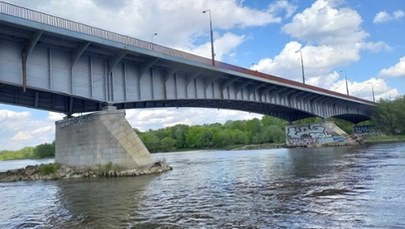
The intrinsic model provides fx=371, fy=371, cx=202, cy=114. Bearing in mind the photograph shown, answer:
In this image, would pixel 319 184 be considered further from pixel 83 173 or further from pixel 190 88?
pixel 190 88

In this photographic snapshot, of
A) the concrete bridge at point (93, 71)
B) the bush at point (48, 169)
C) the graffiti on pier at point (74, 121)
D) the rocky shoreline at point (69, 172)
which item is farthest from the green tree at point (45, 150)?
the bush at point (48, 169)

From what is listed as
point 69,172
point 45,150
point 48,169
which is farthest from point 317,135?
point 45,150

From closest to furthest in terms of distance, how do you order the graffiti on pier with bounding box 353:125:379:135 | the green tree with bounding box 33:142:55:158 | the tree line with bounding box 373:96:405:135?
the tree line with bounding box 373:96:405:135 → the graffiti on pier with bounding box 353:125:379:135 → the green tree with bounding box 33:142:55:158

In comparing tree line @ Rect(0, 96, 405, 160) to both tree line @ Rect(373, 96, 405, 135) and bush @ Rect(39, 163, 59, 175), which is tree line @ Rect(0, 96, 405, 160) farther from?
bush @ Rect(39, 163, 59, 175)

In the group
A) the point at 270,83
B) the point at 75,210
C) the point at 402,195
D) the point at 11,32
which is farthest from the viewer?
the point at 270,83

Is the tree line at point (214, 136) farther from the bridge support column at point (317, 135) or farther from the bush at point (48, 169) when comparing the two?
the bush at point (48, 169)

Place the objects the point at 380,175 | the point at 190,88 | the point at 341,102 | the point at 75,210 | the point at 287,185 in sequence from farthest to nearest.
A: 1. the point at 341,102
2. the point at 190,88
3. the point at 380,175
4. the point at 287,185
5. the point at 75,210

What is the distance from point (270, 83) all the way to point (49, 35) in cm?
3498

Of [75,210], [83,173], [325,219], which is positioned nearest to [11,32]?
[83,173]

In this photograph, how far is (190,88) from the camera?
4669 centimetres

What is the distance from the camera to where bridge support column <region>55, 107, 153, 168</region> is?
110 feet

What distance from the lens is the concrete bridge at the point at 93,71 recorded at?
29.5 m

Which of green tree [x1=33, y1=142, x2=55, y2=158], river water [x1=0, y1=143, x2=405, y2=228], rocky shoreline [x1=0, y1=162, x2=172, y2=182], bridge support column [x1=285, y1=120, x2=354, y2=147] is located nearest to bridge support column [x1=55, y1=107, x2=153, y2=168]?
rocky shoreline [x1=0, y1=162, x2=172, y2=182]

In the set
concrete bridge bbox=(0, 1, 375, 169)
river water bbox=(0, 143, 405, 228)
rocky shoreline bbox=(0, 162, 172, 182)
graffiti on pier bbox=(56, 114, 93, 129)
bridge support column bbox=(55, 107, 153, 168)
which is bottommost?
river water bbox=(0, 143, 405, 228)
